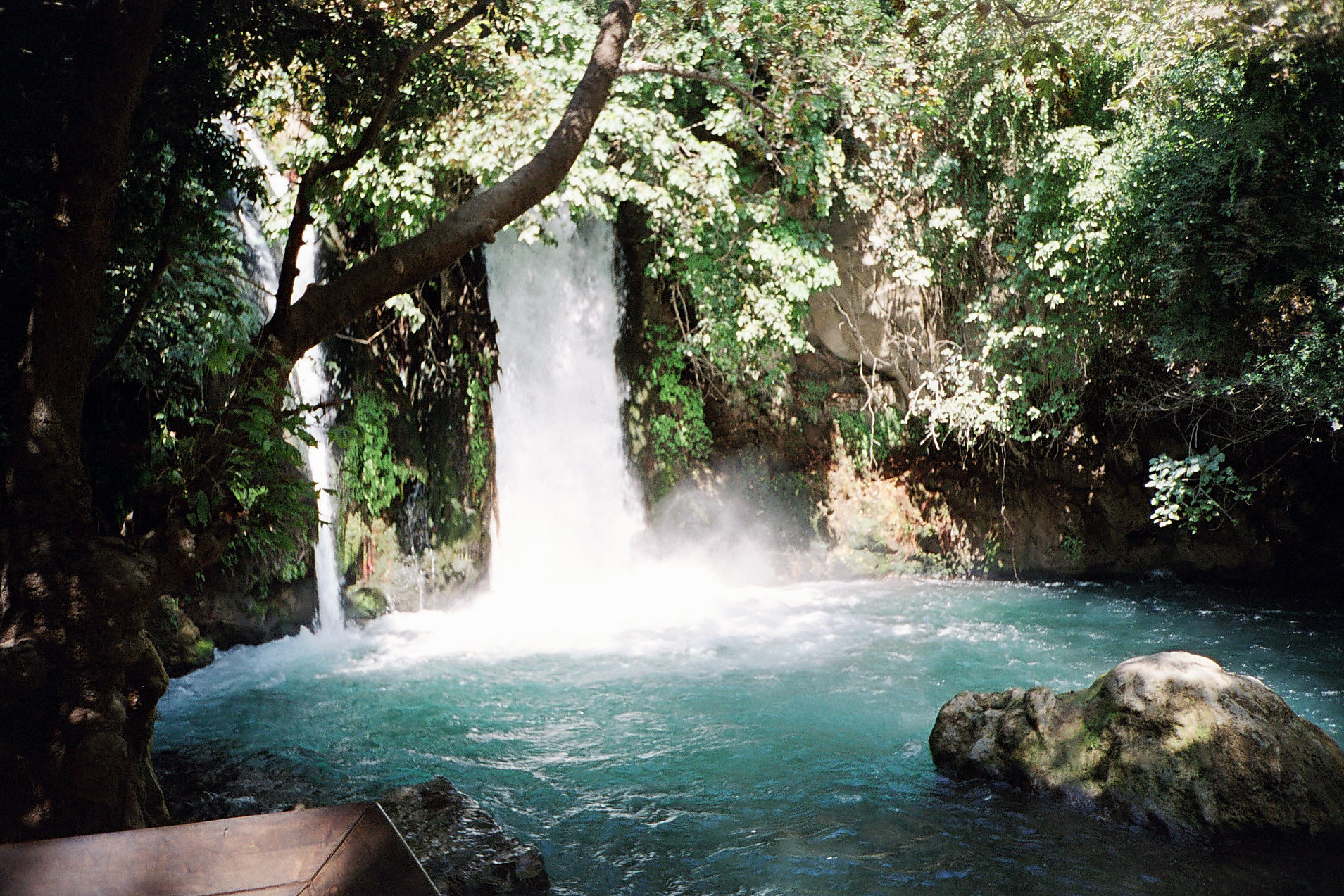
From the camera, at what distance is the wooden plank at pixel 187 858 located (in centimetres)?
196

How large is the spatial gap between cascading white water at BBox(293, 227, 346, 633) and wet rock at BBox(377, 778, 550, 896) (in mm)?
4954

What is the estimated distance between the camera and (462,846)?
4.46 metres

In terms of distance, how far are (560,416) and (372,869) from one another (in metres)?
9.84

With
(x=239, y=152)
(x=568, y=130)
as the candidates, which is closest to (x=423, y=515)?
(x=239, y=152)

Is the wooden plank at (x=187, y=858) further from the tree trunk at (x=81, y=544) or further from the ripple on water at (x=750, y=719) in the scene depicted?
the ripple on water at (x=750, y=719)

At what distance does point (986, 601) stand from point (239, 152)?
919cm

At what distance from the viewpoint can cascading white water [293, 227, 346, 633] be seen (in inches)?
372

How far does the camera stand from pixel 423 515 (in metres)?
10.3

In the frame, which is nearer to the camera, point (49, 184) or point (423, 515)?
point (49, 184)

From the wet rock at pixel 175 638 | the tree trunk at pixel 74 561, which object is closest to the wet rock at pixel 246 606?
the wet rock at pixel 175 638

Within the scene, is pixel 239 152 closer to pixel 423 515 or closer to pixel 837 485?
pixel 423 515

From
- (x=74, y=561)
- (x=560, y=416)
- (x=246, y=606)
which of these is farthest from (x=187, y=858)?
(x=560, y=416)

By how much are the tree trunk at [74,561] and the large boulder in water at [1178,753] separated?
453 centimetres

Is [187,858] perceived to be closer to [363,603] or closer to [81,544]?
[81,544]
